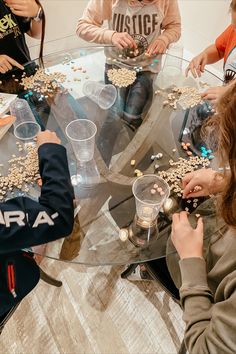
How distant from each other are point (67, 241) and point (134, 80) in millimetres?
806

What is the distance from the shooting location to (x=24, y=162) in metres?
1.14

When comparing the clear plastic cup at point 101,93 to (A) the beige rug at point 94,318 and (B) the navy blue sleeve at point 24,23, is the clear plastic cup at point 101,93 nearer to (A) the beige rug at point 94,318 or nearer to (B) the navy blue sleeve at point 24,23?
(B) the navy blue sleeve at point 24,23

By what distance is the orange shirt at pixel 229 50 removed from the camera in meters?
1.49

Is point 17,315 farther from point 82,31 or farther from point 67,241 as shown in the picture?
point 82,31

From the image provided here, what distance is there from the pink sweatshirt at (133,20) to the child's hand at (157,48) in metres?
0.04

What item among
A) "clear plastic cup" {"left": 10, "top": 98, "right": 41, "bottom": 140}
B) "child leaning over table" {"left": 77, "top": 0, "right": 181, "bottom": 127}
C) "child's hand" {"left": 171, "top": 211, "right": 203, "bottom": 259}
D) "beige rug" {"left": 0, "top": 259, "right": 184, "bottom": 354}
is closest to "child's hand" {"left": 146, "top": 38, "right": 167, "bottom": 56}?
"child leaning over table" {"left": 77, "top": 0, "right": 181, "bottom": 127}

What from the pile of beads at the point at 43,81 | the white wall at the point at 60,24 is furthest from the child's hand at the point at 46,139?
the white wall at the point at 60,24

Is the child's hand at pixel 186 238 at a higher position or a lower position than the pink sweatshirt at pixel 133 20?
lower

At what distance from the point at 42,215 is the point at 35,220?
0.02 metres

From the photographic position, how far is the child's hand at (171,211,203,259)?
35.7 inches

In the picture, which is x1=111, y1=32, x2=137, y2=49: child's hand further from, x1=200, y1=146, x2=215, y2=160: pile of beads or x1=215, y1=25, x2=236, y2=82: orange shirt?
x1=200, y1=146, x2=215, y2=160: pile of beads

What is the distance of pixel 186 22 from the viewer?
275cm

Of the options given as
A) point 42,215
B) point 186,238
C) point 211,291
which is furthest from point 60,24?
point 211,291

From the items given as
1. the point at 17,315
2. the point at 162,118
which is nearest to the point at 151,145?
the point at 162,118
